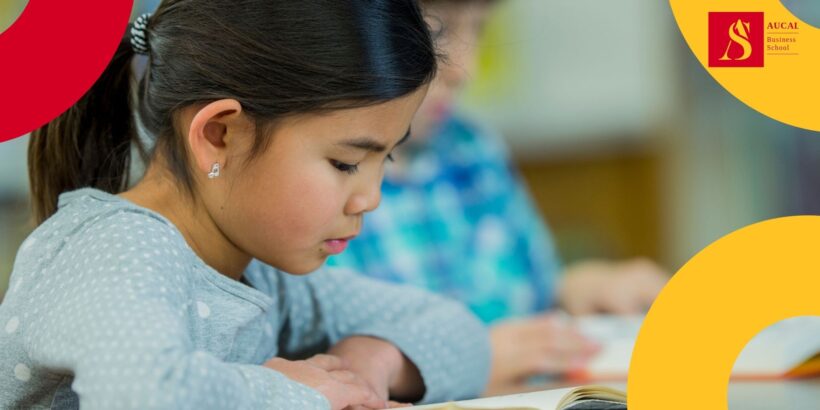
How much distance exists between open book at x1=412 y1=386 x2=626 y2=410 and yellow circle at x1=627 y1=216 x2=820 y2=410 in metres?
0.02

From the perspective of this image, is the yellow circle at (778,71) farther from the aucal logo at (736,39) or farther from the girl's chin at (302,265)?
the girl's chin at (302,265)

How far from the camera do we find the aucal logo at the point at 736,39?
0.74 meters

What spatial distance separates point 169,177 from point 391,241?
0.70 metres

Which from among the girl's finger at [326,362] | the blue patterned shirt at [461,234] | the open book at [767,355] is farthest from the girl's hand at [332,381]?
the blue patterned shirt at [461,234]

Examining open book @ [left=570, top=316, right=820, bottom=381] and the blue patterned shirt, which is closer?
open book @ [left=570, top=316, right=820, bottom=381]

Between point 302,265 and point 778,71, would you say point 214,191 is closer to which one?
point 302,265

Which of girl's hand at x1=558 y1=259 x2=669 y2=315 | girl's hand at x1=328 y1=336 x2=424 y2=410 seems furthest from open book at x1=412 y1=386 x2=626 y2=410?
girl's hand at x1=558 y1=259 x2=669 y2=315

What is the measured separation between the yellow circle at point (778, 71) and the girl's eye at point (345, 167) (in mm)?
268

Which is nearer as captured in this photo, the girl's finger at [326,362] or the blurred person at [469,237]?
the girl's finger at [326,362]

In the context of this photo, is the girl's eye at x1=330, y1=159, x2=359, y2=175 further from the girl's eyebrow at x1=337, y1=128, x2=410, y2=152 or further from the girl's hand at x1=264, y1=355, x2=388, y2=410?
the girl's hand at x1=264, y1=355, x2=388, y2=410

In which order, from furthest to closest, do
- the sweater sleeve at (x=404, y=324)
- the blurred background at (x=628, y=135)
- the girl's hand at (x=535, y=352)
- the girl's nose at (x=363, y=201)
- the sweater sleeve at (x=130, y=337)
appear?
the blurred background at (x=628, y=135) → the girl's hand at (x=535, y=352) → the sweater sleeve at (x=404, y=324) → the girl's nose at (x=363, y=201) → the sweater sleeve at (x=130, y=337)

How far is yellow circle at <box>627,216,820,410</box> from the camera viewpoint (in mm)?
712

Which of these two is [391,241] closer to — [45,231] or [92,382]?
[45,231]

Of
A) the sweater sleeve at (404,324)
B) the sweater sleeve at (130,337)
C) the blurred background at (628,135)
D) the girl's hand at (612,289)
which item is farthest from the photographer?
the blurred background at (628,135)
